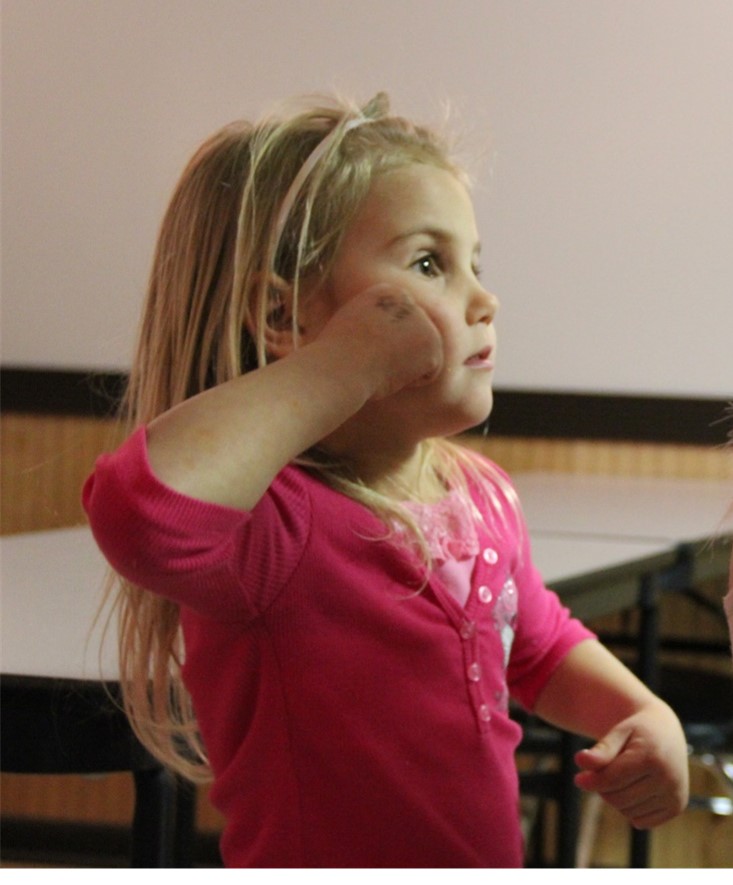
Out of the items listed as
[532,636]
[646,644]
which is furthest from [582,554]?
[532,636]

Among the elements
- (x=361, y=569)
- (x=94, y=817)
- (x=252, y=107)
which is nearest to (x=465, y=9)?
(x=252, y=107)

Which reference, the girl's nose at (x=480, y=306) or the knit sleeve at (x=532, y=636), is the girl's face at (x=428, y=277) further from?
the knit sleeve at (x=532, y=636)

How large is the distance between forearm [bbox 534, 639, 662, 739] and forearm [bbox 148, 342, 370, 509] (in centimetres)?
21

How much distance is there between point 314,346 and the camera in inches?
19.4

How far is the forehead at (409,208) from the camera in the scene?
54cm

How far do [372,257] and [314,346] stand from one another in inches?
2.5

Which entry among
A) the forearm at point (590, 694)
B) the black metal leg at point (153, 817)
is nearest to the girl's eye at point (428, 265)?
the forearm at point (590, 694)

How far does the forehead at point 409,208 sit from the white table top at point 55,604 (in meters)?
0.25

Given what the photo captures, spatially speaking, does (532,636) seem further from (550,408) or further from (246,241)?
(246,241)

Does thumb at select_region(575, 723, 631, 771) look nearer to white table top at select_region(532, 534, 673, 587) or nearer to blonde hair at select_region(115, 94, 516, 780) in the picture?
blonde hair at select_region(115, 94, 516, 780)

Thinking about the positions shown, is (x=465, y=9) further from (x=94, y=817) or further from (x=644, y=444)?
(x=94, y=817)

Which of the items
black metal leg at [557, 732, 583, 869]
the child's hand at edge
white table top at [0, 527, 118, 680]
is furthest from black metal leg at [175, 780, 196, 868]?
black metal leg at [557, 732, 583, 869]

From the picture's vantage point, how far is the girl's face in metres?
0.54

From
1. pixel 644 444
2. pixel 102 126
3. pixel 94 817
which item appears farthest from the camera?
pixel 94 817
